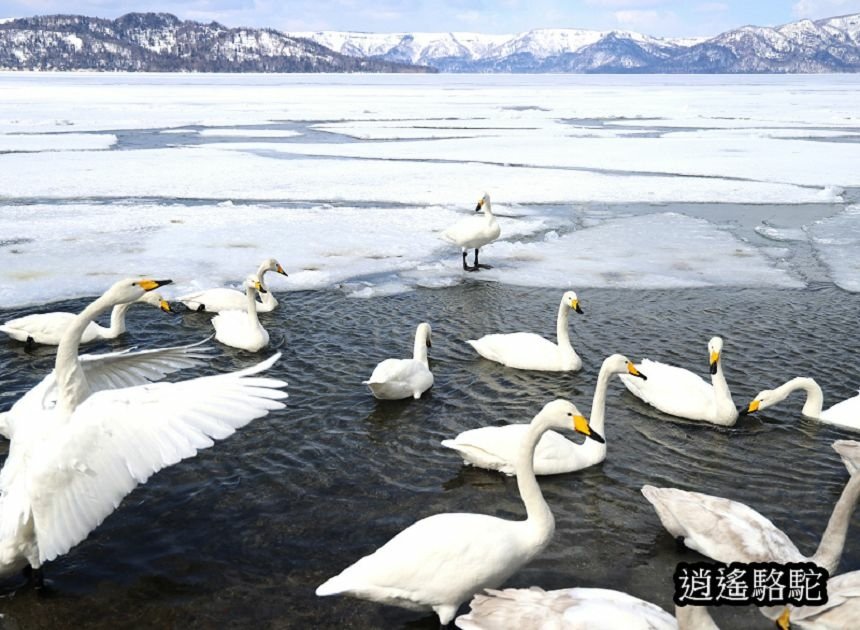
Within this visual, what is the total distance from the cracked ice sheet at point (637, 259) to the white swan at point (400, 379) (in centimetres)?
532

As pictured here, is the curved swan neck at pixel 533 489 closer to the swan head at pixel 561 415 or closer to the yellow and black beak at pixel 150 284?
the swan head at pixel 561 415

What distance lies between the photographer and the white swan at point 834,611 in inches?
168

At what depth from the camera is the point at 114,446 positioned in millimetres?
4648

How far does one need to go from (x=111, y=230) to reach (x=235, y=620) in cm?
1340

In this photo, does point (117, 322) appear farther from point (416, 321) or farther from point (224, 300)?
point (416, 321)

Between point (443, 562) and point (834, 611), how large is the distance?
216cm

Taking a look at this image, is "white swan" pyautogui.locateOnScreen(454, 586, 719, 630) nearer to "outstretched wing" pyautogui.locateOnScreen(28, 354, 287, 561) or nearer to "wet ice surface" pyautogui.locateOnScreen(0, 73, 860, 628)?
"wet ice surface" pyautogui.locateOnScreen(0, 73, 860, 628)

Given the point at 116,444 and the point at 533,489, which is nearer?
the point at 116,444

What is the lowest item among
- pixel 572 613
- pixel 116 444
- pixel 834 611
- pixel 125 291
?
pixel 834 611

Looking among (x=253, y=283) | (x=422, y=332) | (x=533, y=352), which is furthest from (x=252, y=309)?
(x=533, y=352)

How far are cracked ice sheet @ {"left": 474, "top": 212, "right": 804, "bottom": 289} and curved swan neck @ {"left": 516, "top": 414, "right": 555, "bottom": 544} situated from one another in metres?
8.08

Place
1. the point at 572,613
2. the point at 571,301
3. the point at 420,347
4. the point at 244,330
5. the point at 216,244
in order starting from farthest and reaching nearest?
the point at 216,244 → the point at 244,330 → the point at 571,301 → the point at 420,347 → the point at 572,613

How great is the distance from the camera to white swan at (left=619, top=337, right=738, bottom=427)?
8000mm

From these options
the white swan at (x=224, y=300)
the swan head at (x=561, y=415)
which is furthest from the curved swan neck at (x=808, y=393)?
the white swan at (x=224, y=300)
